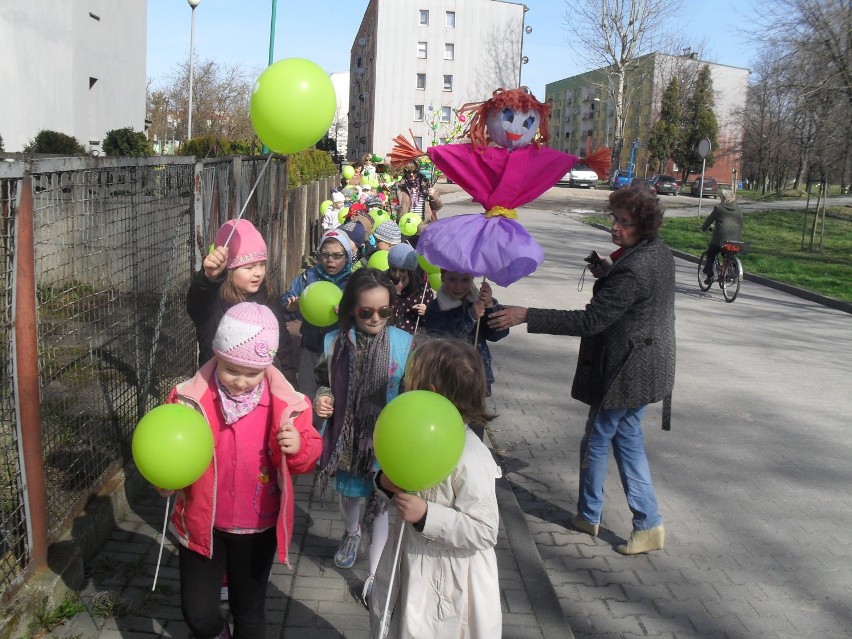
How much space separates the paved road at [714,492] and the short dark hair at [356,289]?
177 centimetres

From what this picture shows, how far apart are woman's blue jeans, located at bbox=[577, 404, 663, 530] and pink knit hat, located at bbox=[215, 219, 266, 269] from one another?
6.67ft

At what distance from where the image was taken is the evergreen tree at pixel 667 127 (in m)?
69.8

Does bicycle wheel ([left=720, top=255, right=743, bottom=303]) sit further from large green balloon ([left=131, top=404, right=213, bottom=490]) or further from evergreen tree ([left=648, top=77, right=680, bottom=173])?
evergreen tree ([left=648, top=77, right=680, bottom=173])

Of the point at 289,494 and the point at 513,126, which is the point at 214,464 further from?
the point at 513,126

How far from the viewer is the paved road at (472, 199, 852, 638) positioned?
165 inches

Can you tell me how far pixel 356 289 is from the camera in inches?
153

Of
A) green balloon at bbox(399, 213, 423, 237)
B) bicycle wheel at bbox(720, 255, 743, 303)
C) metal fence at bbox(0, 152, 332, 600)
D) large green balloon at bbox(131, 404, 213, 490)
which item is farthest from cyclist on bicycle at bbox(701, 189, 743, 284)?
large green balloon at bbox(131, 404, 213, 490)

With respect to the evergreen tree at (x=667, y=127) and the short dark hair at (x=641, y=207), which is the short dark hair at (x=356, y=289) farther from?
the evergreen tree at (x=667, y=127)

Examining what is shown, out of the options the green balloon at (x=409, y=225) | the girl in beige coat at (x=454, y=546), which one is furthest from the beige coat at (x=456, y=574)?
the green balloon at (x=409, y=225)

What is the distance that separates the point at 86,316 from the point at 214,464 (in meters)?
1.76

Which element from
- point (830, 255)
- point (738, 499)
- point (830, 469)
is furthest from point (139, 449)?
point (830, 255)

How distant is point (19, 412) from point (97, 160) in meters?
1.34

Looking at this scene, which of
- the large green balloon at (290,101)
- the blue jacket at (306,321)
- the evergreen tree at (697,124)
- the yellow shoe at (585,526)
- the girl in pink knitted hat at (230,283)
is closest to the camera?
the large green balloon at (290,101)

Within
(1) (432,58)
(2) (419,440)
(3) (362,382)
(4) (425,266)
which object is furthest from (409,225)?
(1) (432,58)
